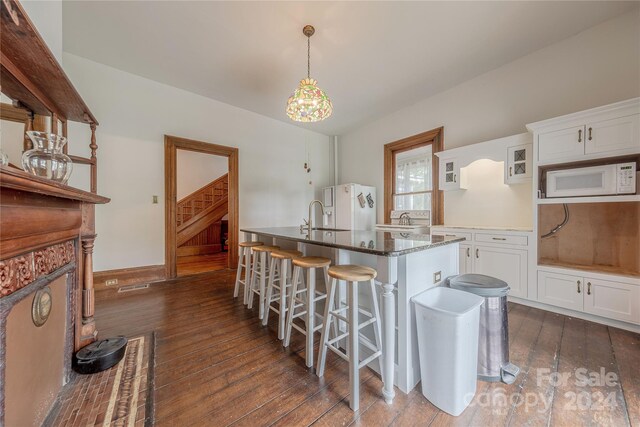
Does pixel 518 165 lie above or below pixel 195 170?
below

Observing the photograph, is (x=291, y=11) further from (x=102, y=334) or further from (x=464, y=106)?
(x=102, y=334)

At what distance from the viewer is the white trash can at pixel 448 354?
118 cm

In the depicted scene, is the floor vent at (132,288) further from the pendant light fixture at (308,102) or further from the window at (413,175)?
the window at (413,175)

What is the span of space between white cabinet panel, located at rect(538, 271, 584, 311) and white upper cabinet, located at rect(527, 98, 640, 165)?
1197 mm

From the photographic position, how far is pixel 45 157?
123 centimetres

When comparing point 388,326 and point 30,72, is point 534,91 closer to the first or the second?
point 388,326

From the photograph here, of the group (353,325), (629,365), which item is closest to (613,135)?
(629,365)

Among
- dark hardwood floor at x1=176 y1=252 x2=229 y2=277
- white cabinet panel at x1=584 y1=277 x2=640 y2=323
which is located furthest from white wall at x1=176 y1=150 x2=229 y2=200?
white cabinet panel at x1=584 y1=277 x2=640 y2=323

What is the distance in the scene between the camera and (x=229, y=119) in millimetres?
4227

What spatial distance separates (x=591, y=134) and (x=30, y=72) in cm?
435

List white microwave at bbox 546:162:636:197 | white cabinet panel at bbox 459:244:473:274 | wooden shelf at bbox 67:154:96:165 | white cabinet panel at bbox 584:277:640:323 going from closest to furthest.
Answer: wooden shelf at bbox 67:154:96:165 → white cabinet panel at bbox 584:277:640:323 → white microwave at bbox 546:162:636:197 → white cabinet panel at bbox 459:244:473:274

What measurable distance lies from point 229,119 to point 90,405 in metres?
4.09

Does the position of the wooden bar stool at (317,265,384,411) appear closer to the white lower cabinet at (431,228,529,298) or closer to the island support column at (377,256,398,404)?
the island support column at (377,256,398,404)

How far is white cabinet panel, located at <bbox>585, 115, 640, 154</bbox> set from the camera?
6.64 ft
